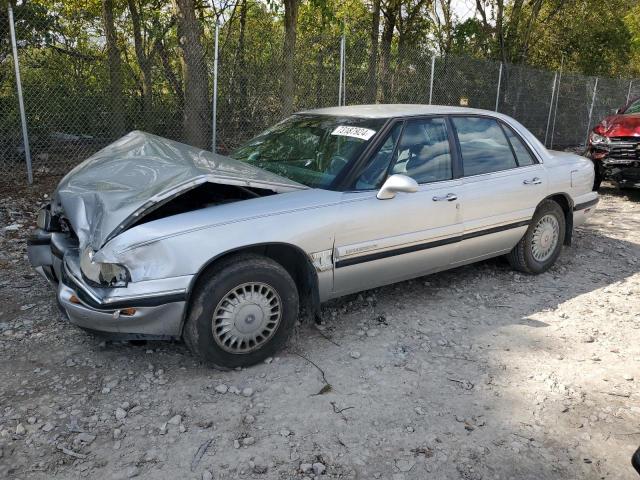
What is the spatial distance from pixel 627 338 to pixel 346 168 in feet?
7.84

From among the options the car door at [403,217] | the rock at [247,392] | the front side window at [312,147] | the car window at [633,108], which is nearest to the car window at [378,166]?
the car door at [403,217]

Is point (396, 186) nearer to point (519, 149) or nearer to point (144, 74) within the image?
point (519, 149)

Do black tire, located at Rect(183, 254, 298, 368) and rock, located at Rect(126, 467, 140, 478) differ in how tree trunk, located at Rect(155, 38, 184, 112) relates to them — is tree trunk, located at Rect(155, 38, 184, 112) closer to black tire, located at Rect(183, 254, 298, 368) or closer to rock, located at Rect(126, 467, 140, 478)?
black tire, located at Rect(183, 254, 298, 368)

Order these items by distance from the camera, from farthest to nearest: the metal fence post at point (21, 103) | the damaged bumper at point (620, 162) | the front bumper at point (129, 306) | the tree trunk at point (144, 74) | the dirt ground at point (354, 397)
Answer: the tree trunk at point (144, 74) → the damaged bumper at point (620, 162) → the metal fence post at point (21, 103) → the front bumper at point (129, 306) → the dirt ground at point (354, 397)

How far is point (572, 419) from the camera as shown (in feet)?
9.92

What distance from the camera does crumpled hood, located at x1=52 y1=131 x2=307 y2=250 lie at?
125 inches

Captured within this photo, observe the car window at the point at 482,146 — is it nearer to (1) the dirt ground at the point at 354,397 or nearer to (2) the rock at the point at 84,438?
(1) the dirt ground at the point at 354,397

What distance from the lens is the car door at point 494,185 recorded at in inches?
175

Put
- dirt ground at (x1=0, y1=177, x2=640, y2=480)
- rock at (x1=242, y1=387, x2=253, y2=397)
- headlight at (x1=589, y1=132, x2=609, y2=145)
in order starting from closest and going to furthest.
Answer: dirt ground at (x1=0, y1=177, x2=640, y2=480)
rock at (x1=242, y1=387, x2=253, y2=397)
headlight at (x1=589, y1=132, x2=609, y2=145)

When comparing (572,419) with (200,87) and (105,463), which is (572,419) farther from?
(200,87)

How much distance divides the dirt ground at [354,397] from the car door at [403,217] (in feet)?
1.46

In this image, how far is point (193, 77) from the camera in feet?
27.0

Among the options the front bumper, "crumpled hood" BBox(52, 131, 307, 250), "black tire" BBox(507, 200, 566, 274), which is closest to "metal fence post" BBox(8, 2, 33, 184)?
"crumpled hood" BBox(52, 131, 307, 250)

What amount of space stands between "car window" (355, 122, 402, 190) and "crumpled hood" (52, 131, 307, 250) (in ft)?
1.56
